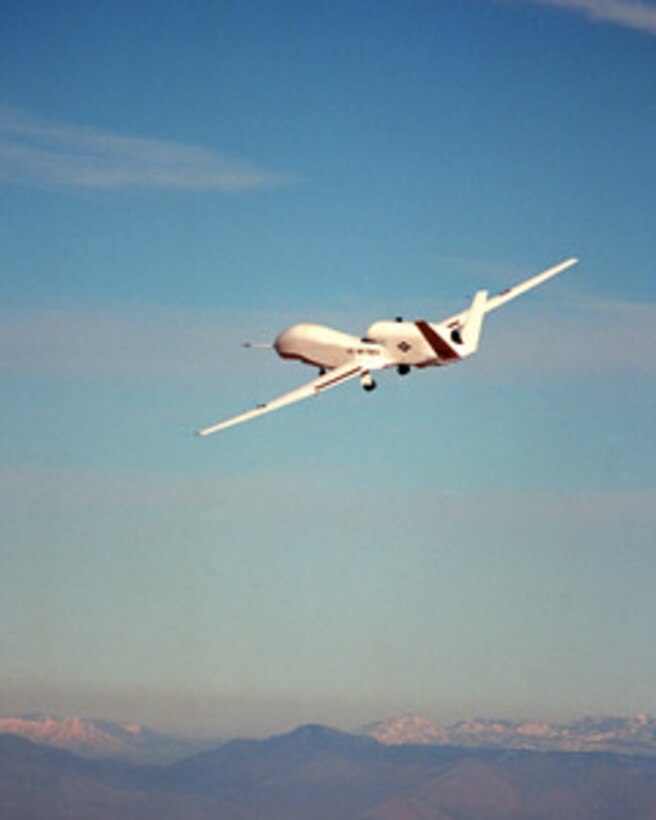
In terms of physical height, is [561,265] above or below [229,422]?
above

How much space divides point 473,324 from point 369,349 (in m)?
9.93

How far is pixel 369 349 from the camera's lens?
103m

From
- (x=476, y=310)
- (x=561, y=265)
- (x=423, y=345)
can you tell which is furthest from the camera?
(x=561, y=265)

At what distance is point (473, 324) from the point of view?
10950cm

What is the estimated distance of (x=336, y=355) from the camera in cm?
10519

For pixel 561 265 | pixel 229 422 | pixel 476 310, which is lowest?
pixel 229 422

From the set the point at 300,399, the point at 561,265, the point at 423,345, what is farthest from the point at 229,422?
the point at 561,265

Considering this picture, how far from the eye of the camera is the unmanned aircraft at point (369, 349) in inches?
4011

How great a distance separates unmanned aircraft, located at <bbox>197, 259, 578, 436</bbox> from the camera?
101875mm

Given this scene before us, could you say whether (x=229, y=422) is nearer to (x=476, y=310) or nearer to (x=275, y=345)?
(x=275, y=345)

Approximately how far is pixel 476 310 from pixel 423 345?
9680mm

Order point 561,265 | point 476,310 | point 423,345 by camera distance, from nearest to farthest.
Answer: point 423,345 → point 476,310 → point 561,265

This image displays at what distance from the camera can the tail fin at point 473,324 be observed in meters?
108

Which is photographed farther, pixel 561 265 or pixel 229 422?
pixel 561 265
